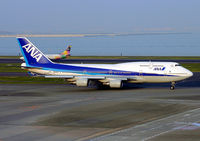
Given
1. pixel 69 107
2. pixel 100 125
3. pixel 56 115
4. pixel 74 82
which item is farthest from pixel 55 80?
pixel 100 125

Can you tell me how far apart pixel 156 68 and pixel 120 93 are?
22.1 feet

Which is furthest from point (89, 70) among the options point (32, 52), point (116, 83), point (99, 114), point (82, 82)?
point (99, 114)

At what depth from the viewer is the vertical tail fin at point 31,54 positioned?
54000 millimetres

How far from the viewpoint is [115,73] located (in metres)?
51.5

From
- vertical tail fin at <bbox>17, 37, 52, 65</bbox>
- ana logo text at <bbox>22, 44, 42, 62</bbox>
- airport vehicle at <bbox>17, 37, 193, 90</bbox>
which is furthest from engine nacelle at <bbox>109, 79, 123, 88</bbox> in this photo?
ana logo text at <bbox>22, 44, 42, 62</bbox>

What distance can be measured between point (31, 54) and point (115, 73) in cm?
1197

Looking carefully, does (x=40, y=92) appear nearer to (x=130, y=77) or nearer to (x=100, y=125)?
(x=130, y=77)

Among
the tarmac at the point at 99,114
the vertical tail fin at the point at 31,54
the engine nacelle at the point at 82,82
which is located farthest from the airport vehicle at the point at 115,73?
the tarmac at the point at 99,114

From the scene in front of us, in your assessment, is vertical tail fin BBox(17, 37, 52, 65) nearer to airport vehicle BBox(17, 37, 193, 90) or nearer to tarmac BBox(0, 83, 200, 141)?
airport vehicle BBox(17, 37, 193, 90)

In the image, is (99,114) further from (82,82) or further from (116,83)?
(116,83)

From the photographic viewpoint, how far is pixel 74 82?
50938 mm

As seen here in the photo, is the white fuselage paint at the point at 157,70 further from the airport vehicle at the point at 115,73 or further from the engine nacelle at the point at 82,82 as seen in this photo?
the engine nacelle at the point at 82,82

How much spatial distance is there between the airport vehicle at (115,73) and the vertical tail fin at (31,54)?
136 millimetres

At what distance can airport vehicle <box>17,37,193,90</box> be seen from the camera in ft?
163
